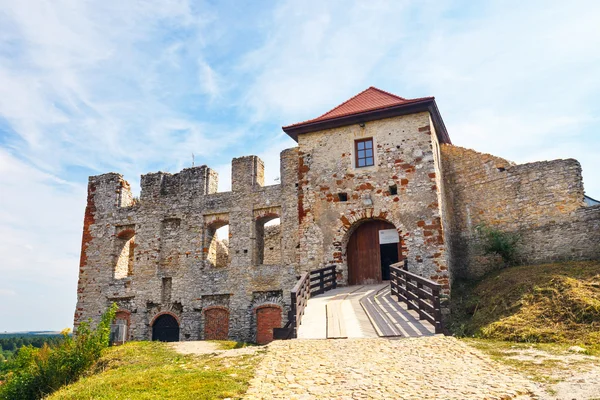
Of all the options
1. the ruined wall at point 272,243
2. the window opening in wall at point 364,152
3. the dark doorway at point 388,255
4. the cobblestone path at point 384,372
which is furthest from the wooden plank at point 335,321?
the ruined wall at point 272,243

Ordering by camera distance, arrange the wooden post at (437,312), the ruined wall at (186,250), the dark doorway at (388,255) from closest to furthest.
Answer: the wooden post at (437,312) < the dark doorway at (388,255) < the ruined wall at (186,250)

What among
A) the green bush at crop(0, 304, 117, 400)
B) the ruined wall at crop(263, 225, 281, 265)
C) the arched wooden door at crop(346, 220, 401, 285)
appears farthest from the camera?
the ruined wall at crop(263, 225, 281, 265)

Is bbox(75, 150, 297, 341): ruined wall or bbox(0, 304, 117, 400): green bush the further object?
bbox(75, 150, 297, 341): ruined wall

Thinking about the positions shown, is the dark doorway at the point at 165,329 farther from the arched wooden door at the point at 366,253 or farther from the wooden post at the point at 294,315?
the wooden post at the point at 294,315

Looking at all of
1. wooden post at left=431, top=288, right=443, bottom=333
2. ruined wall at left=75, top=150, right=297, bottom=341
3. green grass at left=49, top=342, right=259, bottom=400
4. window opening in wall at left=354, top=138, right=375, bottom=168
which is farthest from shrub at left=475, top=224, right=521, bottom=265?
green grass at left=49, top=342, right=259, bottom=400

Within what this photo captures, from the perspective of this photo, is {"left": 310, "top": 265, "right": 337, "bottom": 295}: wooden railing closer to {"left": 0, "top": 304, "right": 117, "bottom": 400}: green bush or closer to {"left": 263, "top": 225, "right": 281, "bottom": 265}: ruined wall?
{"left": 263, "top": 225, "right": 281, "bottom": 265}: ruined wall

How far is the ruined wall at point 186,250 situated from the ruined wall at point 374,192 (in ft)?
2.99

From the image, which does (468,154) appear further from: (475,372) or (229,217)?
(475,372)

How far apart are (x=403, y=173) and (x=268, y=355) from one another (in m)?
9.07

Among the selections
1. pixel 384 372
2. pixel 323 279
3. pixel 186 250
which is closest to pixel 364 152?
pixel 323 279

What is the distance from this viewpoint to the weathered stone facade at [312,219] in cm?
1497

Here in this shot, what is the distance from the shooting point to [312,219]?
16297 mm

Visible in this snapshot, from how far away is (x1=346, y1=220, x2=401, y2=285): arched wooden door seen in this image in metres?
15.8

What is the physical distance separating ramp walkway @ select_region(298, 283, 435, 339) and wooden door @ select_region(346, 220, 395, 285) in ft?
5.26
